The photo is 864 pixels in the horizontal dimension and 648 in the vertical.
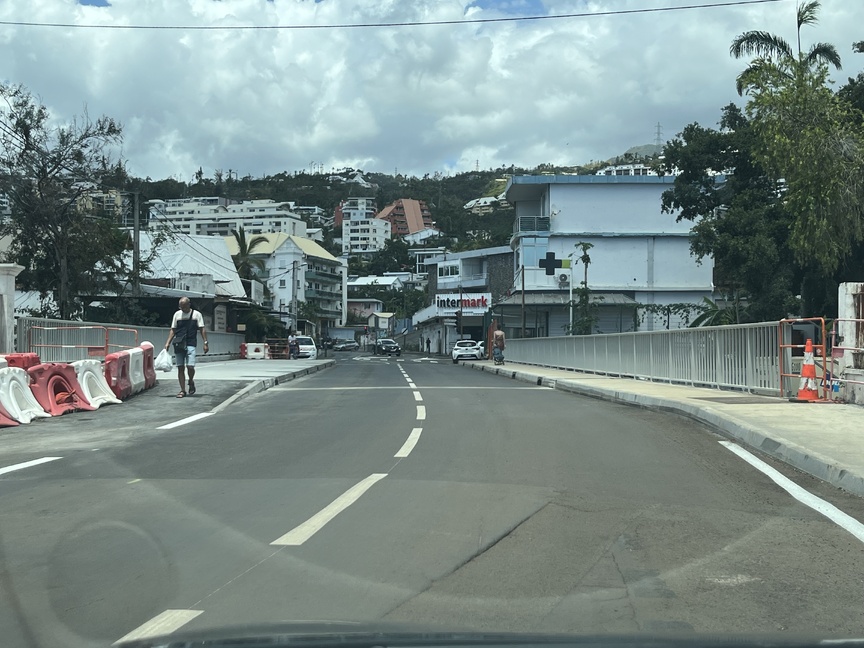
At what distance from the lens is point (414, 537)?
5801 mm

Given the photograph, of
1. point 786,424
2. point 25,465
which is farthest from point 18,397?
point 786,424

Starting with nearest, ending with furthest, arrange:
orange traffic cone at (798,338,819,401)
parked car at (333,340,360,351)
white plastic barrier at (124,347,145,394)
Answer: orange traffic cone at (798,338,819,401) → white plastic barrier at (124,347,145,394) → parked car at (333,340,360,351)

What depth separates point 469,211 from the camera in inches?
7800

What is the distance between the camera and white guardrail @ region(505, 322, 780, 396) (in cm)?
1568

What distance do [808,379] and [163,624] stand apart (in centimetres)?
1246

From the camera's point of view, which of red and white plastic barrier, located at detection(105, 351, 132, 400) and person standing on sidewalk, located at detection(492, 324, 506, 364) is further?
person standing on sidewalk, located at detection(492, 324, 506, 364)

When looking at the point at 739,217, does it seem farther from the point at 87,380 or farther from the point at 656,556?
the point at 656,556

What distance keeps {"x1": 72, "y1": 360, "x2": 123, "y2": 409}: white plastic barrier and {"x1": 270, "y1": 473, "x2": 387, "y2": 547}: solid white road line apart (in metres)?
8.40

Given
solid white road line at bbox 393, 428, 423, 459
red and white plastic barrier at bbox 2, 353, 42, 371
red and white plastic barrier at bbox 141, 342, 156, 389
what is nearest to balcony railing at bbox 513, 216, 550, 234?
red and white plastic barrier at bbox 141, 342, 156, 389

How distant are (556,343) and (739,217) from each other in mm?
10771

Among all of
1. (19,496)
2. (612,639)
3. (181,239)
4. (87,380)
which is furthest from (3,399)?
(181,239)

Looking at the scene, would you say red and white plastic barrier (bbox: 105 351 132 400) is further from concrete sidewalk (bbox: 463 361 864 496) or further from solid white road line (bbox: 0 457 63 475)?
concrete sidewalk (bbox: 463 361 864 496)

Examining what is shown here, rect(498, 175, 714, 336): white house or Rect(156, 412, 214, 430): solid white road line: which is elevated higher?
Rect(498, 175, 714, 336): white house

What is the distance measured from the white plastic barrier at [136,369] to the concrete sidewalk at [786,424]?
9.80 m
